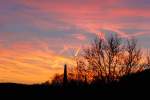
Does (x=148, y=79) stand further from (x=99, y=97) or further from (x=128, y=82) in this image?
(x=99, y=97)

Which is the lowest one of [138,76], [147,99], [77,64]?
[147,99]

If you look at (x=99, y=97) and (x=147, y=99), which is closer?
(x=147, y=99)

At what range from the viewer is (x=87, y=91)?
1798 centimetres

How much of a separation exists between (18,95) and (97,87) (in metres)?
4.23

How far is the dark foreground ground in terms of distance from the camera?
16531 millimetres

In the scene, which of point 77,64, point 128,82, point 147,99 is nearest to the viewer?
point 147,99

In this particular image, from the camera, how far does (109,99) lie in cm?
1652

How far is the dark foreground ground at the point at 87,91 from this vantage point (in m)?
16.5

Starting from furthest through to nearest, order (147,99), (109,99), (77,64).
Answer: (77,64), (109,99), (147,99)

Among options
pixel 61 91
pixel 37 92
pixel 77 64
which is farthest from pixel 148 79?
pixel 77 64

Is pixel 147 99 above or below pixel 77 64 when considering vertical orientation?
below

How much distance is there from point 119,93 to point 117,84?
141 cm

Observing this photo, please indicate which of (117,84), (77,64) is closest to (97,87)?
(117,84)

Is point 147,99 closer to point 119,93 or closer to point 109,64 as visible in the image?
point 119,93
